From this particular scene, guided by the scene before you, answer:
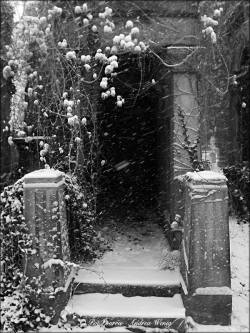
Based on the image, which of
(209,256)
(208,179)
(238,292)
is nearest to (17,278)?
(209,256)

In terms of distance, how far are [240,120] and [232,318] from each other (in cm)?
579

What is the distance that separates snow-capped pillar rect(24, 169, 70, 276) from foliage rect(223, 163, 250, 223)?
4.58 metres

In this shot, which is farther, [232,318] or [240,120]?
[240,120]

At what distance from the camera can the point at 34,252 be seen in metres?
4.45

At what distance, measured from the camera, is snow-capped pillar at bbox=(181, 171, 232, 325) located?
446cm

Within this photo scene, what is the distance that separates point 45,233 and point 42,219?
0.55 ft

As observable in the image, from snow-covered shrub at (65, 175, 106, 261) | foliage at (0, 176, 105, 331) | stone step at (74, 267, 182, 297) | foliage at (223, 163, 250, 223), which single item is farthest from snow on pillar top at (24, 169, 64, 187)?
foliage at (223, 163, 250, 223)

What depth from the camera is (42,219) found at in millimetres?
4492

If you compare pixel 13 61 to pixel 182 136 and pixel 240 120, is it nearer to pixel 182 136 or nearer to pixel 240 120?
pixel 182 136

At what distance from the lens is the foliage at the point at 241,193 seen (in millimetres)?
7961

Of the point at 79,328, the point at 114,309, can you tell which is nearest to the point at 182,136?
the point at 114,309

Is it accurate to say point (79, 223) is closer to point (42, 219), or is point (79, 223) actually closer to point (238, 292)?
point (42, 219)

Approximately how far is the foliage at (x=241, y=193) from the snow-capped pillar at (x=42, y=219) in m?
4.58

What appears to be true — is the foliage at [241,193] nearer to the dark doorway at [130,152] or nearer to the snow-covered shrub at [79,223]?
the dark doorway at [130,152]
